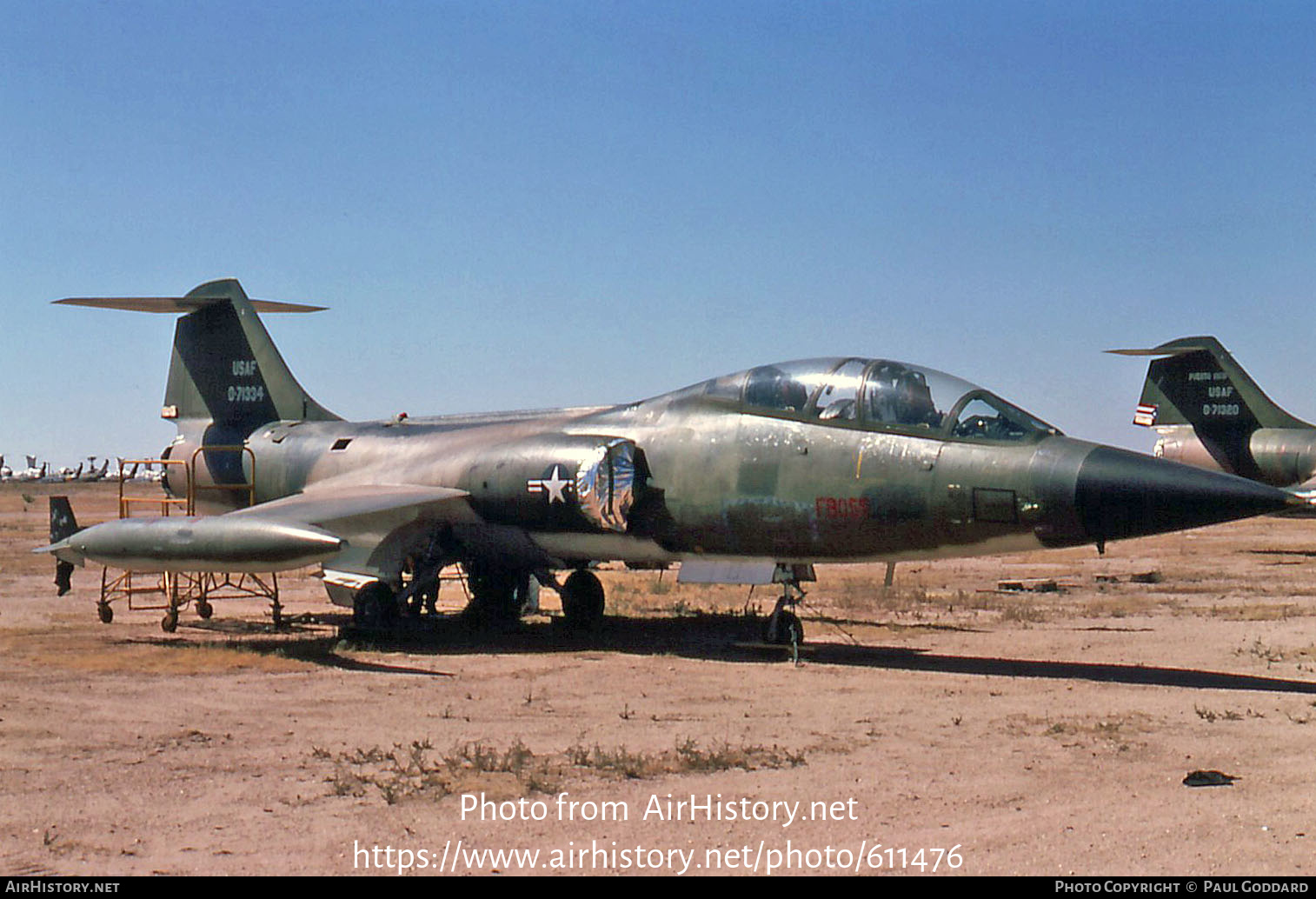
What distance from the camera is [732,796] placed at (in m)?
6.77

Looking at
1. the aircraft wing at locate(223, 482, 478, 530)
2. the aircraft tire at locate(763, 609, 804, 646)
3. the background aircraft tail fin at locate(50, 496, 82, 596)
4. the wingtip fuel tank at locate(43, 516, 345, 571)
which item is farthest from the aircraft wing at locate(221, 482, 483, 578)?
the aircraft tire at locate(763, 609, 804, 646)

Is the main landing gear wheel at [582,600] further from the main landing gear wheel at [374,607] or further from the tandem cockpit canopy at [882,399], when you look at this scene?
the tandem cockpit canopy at [882,399]

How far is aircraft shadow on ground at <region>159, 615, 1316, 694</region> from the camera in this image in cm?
1128

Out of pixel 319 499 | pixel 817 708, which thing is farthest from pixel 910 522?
pixel 319 499

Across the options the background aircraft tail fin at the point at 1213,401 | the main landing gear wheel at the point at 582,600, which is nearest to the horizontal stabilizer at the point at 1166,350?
the background aircraft tail fin at the point at 1213,401

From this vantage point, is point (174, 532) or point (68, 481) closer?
point (174, 532)

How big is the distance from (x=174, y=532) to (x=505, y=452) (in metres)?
3.54

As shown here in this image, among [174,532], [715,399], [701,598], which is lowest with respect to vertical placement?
[701,598]

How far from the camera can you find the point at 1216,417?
3281cm

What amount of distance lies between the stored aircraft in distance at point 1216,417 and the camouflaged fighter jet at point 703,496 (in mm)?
22990

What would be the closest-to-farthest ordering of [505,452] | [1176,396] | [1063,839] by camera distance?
1. [1063,839]
2. [505,452]
3. [1176,396]

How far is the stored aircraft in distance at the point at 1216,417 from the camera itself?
104ft

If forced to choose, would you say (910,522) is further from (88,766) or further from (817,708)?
(88,766)

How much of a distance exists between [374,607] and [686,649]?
137 inches
